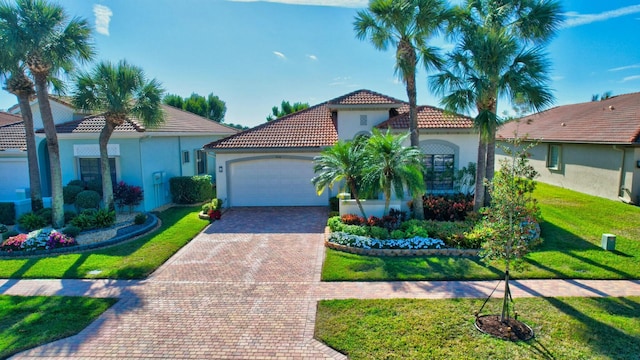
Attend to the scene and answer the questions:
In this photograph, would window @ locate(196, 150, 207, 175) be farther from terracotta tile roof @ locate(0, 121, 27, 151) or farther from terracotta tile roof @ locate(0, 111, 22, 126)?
terracotta tile roof @ locate(0, 111, 22, 126)

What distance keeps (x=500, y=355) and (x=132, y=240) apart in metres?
12.1

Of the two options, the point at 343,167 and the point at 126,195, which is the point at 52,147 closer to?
the point at 126,195

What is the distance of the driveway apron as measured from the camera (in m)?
6.67

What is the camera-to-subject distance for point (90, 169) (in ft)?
58.1

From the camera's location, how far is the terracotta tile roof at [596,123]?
59.6 feet

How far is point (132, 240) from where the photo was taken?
13.3 metres

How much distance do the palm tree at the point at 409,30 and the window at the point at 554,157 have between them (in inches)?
560

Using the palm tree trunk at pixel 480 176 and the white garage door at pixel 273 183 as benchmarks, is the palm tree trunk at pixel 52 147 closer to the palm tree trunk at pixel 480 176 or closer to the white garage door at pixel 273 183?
the white garage door at pixel 273 183

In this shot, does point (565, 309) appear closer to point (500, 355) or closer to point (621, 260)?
point (500, 355)

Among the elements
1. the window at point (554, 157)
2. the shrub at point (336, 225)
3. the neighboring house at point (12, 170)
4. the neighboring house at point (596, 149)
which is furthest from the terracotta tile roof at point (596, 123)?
the neighboring house at point (12, 170)

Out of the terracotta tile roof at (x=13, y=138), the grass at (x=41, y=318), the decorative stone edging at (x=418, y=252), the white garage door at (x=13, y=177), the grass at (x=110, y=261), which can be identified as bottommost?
the grass at (x=41, y=318)

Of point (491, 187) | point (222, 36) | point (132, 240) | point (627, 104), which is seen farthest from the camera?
point (627, 104)

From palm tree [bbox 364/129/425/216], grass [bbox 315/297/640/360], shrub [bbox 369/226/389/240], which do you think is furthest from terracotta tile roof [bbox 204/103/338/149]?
grass [bbox 315/297/640/360]

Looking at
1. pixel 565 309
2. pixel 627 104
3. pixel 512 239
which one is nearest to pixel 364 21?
pixel 512 239
